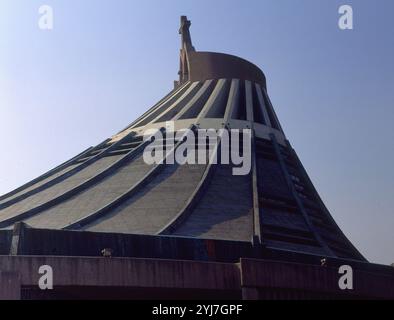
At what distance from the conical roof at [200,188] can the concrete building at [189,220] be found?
5 centimetres

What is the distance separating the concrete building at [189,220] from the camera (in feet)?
53.2

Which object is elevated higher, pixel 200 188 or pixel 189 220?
pixel 200 188

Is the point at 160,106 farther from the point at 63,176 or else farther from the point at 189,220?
the point at 189,220

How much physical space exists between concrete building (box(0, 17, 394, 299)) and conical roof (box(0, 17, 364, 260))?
0.16 ft

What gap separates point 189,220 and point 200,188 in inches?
73.0

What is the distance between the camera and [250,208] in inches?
928

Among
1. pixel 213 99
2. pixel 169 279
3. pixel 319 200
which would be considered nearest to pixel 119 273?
pixel 169 279

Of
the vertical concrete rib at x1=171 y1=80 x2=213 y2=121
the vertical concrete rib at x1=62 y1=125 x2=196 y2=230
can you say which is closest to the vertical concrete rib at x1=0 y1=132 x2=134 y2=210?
the vertical concrete rib at x1=171 y1=80 x2=213 y2=121

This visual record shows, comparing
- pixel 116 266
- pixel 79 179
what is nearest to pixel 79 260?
pixel 116 266

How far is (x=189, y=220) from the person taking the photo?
22484mm

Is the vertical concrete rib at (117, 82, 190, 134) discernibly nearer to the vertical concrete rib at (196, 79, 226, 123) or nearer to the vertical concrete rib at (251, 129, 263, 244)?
the vertical concrete rib at (196, 79, 226, 123)

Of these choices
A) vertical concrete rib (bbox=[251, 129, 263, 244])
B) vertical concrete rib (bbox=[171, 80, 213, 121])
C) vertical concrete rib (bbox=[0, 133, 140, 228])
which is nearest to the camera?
vertical concrete rib (bbox=[251, 129, 263, 244])

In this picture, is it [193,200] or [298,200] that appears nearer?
[193,200]

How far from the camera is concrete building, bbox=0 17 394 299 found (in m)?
16.2
